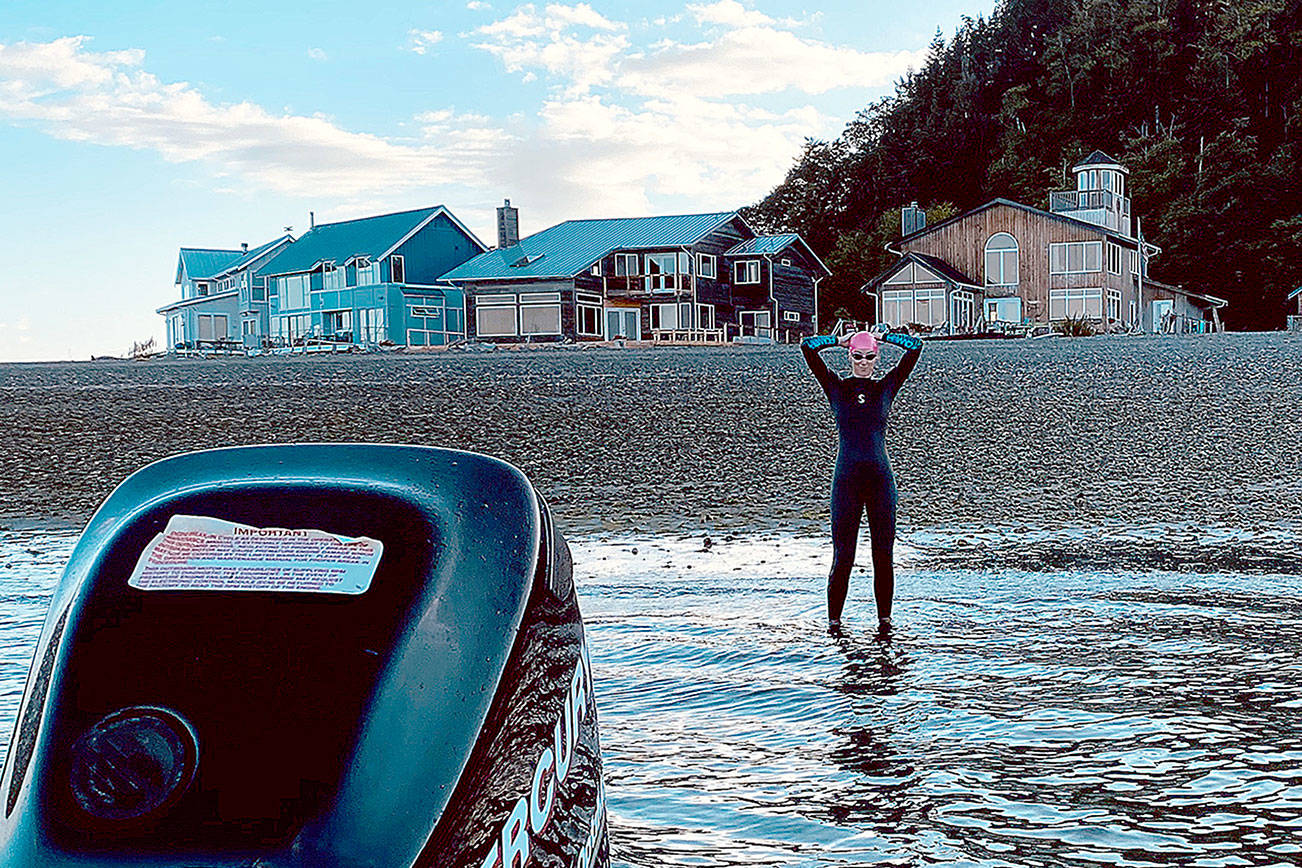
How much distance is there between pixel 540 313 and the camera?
51.0 metres

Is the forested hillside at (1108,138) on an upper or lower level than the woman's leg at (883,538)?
upper

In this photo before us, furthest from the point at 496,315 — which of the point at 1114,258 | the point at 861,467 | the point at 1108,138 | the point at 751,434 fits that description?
the point at 861,467

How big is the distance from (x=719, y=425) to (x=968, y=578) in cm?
708

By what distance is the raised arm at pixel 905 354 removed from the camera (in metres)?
6.26

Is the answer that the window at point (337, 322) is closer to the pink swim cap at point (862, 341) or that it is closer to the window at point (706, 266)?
the window at point (706, 266)

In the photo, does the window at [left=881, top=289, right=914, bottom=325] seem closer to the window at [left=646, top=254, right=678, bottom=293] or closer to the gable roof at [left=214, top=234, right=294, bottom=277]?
the window at [left=646, top=254, right=678, bottom=293]

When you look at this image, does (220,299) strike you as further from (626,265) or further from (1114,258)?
(1114,258)

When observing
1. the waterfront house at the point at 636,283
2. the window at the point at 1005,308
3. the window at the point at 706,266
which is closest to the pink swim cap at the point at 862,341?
the waterfront house at the point at 636,283

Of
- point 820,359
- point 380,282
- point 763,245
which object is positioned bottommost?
point 820,359

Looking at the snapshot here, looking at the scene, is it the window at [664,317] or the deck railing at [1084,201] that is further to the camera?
the deck railing at [1084,201]

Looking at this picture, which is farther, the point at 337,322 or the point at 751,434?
the point at 337,322

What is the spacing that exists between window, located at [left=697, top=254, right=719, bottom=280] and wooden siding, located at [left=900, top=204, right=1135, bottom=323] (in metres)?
10.7

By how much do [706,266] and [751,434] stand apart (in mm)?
38908

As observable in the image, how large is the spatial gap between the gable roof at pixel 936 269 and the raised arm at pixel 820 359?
1951 inches
